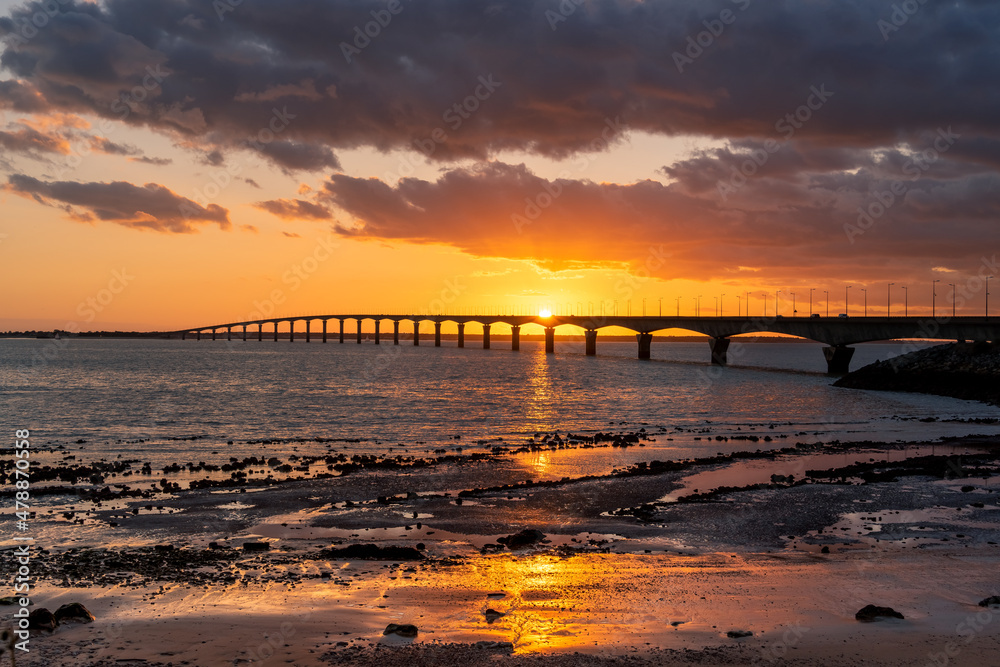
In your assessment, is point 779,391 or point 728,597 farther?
point 779,391

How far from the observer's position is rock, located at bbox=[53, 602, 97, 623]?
43.3 feet

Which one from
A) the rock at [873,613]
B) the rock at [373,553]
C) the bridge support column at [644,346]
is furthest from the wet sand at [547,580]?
the bridge support column at [644,346]

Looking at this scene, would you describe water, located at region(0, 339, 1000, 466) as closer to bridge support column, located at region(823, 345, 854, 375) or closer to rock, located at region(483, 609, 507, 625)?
rock, located at region(483, 609, 507, 625)

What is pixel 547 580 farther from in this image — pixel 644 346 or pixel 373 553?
pixel 644 346

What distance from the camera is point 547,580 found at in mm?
16094

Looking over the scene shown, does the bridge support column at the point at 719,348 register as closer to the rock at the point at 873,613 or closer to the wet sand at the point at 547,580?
the wet sand at the point at 547,580

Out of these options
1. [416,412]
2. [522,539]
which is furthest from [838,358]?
[522,539]

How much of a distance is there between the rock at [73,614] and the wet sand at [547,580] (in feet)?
0.71

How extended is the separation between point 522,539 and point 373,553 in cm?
398

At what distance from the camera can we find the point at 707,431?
48125 mm

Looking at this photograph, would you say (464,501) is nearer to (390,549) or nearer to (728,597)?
(390,549)

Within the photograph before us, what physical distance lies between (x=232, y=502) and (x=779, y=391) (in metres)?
75.0

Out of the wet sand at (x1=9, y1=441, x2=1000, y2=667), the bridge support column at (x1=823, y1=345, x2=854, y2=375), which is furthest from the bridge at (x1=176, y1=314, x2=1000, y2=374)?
the wet sand at (x1=9, y1=441, x2=1000, y2=667)

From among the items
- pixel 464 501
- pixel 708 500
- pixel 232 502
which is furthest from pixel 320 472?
pixel 708 500
